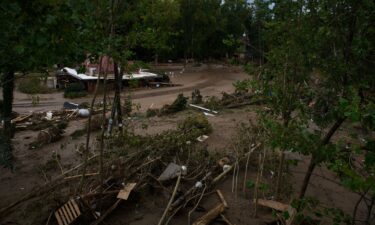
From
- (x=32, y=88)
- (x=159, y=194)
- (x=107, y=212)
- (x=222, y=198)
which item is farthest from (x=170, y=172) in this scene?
(x=32, y=88)

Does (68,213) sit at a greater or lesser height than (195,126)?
lesser

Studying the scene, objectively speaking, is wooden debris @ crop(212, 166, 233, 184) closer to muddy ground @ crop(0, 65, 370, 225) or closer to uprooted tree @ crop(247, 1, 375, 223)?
muddy ground @ crop(0, 65, 370, 225)

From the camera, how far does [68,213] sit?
6.03 m

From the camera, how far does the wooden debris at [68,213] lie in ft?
19.5

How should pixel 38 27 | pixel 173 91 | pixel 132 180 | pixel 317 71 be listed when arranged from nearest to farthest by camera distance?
pixel 38 27
pixel 317 71
pixel 132 180
pixel 173 91

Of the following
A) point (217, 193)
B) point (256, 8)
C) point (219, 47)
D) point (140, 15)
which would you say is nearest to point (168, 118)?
point (140, 15)

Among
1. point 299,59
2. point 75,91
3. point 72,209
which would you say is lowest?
point 72,209

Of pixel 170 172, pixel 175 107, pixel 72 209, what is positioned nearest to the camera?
pixel 72 209

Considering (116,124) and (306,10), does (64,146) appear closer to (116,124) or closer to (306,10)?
(116,124)

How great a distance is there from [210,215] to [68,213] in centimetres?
247

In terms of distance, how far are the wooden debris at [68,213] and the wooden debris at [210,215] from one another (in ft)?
6.68

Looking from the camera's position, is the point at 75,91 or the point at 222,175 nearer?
the point at 222,175

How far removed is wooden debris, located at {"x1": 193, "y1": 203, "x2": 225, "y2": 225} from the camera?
6080mm

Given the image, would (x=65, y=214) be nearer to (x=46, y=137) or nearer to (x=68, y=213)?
(x=68, y=213)
